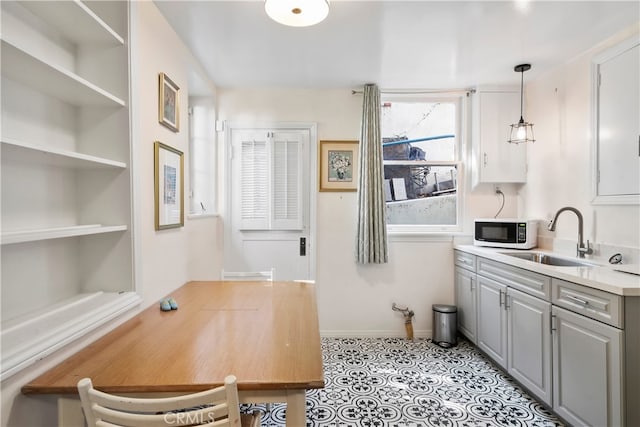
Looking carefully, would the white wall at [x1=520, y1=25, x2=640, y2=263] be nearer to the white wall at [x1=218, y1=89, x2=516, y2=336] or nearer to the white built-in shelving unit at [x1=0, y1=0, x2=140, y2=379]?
the white wall at [x1=218, y1=89, x2=516, y2=336]

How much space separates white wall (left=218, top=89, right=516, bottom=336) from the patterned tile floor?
36 cm

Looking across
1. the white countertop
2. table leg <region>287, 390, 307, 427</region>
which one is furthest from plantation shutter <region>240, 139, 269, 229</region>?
table leg <region>287, 390, 307, 427</region>

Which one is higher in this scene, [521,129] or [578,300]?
[521,129]

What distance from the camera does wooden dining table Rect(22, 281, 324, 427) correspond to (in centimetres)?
104

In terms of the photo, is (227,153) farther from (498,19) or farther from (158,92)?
(498,19)

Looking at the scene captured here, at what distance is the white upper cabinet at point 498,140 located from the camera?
3148mm

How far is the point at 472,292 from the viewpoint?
2932 millimetres

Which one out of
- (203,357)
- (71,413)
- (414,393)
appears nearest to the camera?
(71,413)

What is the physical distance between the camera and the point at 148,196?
1812 millimetres

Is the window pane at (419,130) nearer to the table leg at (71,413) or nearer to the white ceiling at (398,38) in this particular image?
the white ceiling at (398,38)

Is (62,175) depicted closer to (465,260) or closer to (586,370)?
(586,370)

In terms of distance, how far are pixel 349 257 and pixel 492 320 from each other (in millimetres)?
1361

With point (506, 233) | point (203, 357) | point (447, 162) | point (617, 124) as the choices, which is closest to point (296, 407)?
point (203, 357)

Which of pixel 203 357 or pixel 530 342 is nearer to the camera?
pixel 203 357
